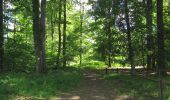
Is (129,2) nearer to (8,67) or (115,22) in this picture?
(115,22)

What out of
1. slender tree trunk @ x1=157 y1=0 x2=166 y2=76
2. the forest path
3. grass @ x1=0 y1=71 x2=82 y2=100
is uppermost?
slender tree trunk @ x1=157 y1=0 x2=166 y2=76

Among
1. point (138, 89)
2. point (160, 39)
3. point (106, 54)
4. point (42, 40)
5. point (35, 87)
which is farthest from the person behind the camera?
point (106, 54)

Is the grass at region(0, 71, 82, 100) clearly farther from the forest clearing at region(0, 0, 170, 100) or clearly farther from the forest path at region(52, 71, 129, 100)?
the forest path at region(52, 71, 129, 100)

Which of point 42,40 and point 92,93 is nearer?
point 92,93

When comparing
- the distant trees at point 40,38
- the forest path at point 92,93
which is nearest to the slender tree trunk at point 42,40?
the distant trees at point 40,38

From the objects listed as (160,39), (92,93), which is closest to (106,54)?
(160,39)

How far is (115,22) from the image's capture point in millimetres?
24312

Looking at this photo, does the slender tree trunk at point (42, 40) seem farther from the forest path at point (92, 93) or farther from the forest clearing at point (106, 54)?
the forest path at point (92, 93)

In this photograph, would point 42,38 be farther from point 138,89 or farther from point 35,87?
point 138,89

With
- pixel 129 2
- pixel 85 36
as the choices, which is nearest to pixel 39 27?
pixel 129 2

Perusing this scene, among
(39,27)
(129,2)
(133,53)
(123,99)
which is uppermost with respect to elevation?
(129,2)

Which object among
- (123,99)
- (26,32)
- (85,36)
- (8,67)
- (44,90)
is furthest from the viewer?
(85,36)

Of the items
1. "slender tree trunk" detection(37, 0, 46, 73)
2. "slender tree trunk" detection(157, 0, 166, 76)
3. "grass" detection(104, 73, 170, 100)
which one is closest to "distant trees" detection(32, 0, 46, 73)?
"slender tree trunk" detection(37, 0, 46, 73)

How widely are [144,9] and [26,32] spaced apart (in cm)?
2658
